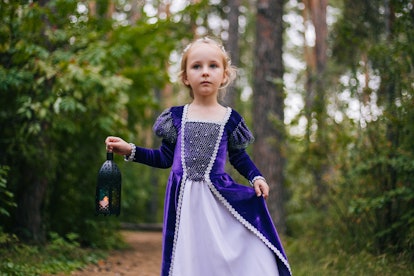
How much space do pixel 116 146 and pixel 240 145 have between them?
0.71 m

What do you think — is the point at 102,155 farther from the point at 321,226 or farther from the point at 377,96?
the point at 377,96

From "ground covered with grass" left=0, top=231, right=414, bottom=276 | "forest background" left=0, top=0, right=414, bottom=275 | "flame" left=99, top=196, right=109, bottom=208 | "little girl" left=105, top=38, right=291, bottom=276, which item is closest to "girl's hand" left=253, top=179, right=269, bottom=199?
"little girl" left=105, top=38, right=291, bottom=276

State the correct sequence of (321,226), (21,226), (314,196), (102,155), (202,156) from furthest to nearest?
(314,196) → (102,155) → (321,226) → (21,226) → (202,156)

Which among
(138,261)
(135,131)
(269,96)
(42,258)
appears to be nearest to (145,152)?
(42,258)

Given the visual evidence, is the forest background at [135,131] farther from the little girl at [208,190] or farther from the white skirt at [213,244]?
the white skirt at [213,244]

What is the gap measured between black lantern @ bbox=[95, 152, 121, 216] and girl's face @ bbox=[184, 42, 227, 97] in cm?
65

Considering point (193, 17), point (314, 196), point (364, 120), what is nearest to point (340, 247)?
point (364, 120)

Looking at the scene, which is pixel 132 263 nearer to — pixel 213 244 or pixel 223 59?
pixel 213 244

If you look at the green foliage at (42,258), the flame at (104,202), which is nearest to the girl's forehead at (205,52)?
the flame at (104,202)

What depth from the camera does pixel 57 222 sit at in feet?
21.2

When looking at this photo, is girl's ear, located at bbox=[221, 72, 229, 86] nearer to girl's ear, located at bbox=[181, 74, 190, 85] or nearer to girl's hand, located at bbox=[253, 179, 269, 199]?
girl's ear, located at bbox=[181, 74, 190, 85]

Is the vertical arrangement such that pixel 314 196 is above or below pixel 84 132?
below

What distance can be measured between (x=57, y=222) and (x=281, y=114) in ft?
12.4

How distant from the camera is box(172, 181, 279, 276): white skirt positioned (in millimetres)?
2660
